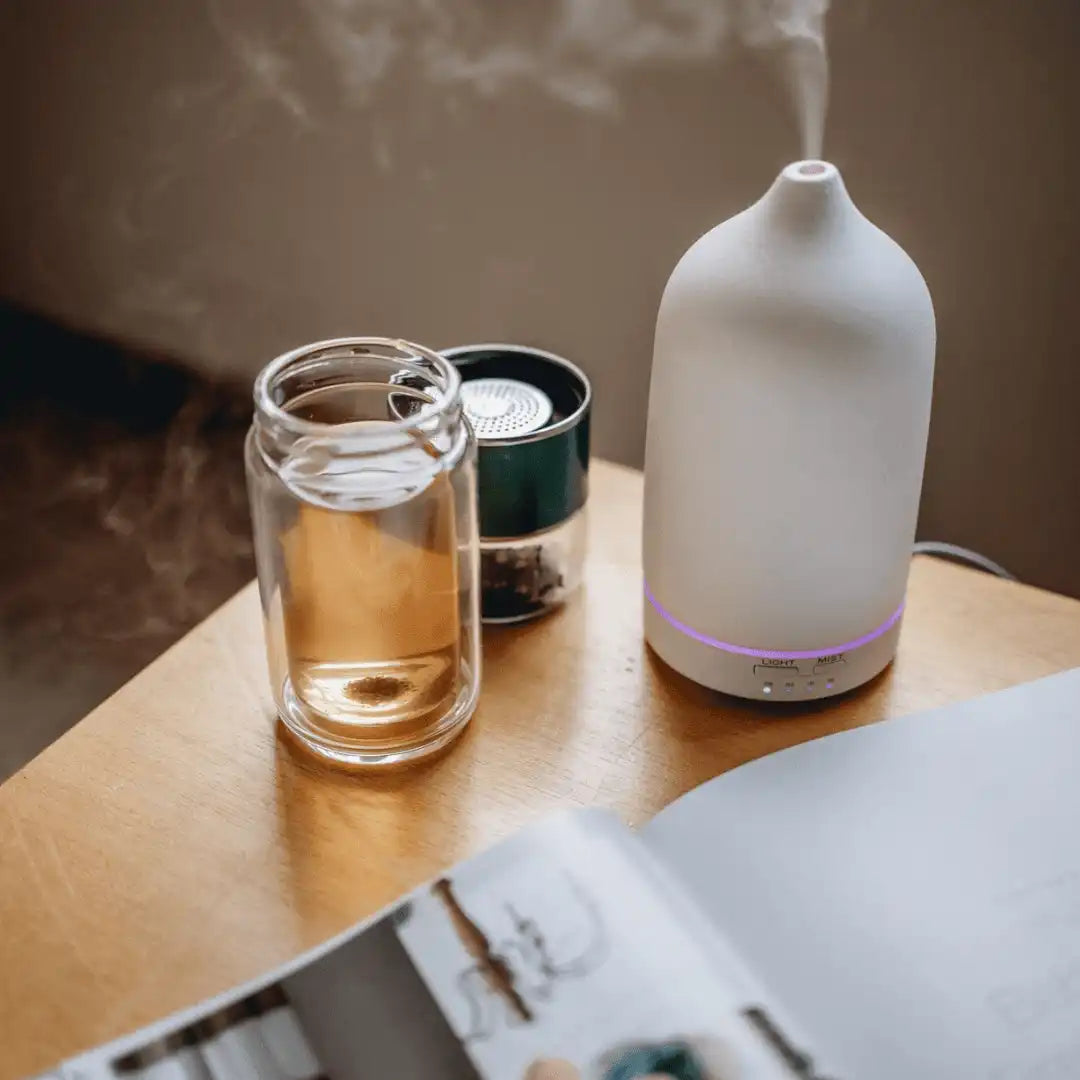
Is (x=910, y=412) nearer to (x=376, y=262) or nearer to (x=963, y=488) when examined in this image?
(x=963, y=488)

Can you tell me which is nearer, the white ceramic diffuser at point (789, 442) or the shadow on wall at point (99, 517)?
the white ceramic diffuser at point (789, 442)

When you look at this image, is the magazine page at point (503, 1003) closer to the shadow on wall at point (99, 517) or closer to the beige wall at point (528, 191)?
the beige wall at point (528, 191)

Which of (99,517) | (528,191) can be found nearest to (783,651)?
(528,191)

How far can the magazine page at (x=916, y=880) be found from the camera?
1.47 feet

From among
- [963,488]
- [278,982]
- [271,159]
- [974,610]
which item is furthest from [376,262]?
[278,982]

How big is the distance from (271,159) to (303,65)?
114 mm

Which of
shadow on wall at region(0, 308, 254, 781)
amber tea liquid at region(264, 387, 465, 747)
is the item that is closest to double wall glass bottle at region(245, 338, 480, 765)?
amber tea liquid at region(264, 387, 465, 747)

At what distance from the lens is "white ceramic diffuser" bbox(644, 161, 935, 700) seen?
0.49 metres

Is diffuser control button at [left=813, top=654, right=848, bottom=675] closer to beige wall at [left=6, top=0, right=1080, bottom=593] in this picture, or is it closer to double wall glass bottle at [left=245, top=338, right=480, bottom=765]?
double wall glass bottle at [left=245, top=338, right=480, bottom=765]

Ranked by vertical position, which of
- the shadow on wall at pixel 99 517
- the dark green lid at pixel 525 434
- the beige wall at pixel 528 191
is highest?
the dark green lid at pixel 525 434

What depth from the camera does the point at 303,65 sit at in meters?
1.26

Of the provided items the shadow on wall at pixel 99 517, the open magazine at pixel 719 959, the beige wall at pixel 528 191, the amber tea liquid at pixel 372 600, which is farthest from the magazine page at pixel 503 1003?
the shadow on wall at pixel 99 517

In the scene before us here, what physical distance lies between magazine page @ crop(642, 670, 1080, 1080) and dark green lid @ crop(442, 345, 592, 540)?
6.2 inches

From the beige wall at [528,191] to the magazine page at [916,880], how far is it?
1.56 feet
